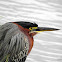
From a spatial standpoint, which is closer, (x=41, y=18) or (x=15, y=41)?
(x=15, y=41)

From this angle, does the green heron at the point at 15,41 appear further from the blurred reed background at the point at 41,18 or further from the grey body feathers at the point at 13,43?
the blurred reed background at the point at 41,18

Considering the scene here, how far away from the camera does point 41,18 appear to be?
10.8 m

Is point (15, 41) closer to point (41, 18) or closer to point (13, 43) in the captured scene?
point (13, 43)

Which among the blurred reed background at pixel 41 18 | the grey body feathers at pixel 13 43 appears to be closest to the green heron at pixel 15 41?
the grey body feathers at pixel 13 43

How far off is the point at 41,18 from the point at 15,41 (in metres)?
4.79

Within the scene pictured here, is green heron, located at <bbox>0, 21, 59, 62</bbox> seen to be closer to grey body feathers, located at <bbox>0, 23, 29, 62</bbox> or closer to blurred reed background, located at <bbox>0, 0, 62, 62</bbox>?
grey body feathers, located at <bbox>0, 23, 29, 62</bbox>

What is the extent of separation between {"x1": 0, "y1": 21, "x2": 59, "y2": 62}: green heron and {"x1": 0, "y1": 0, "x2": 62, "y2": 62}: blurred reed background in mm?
1717

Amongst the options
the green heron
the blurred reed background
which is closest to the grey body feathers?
the green heron

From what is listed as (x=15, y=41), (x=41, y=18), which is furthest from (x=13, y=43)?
(x=41, y=18)

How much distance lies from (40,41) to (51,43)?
304 mm

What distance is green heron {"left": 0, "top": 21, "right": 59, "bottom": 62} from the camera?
5.98 m

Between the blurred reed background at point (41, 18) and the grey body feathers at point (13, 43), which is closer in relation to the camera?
the grey body feathers at point (13, 43)

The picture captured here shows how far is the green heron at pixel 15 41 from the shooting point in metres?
5.98

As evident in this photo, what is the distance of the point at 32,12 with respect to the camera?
11.5 metres
